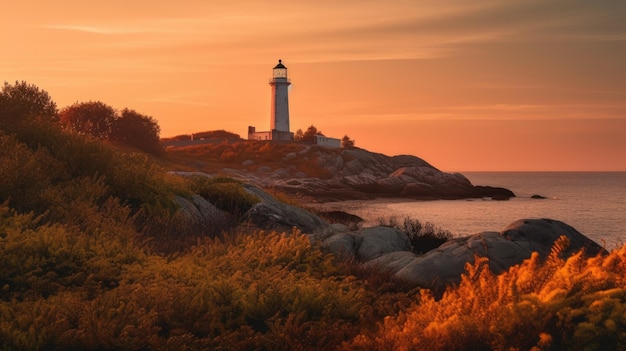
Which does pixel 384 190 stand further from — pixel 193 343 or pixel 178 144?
pixel 193 343

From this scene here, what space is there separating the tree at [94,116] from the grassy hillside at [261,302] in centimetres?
5017

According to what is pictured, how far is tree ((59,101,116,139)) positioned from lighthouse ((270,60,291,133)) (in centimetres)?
2182

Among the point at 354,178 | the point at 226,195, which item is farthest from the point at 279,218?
the point at 354,178

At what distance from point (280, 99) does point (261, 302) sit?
70791mm

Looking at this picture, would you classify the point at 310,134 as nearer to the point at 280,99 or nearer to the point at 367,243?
the point at 280,99

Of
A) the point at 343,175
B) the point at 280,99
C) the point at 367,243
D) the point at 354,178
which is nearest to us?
the point at 367,243

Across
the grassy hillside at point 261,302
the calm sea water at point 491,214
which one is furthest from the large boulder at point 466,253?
the calm sea water at point 491,214

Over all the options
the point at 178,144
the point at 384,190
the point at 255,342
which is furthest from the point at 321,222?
the point at 178,144

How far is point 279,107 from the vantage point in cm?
7912

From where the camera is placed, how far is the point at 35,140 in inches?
640

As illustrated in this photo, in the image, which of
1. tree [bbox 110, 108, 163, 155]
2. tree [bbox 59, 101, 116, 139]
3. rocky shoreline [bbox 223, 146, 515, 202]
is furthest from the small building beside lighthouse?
tree [bbox 59, 101, 116, 139]

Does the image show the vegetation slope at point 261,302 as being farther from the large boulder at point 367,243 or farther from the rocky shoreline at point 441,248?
the large boulder at point 367,243

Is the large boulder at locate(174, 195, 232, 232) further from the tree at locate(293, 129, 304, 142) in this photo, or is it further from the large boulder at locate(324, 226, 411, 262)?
the tree at locate(293, 129, 304, 142)

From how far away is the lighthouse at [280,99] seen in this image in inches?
2997
